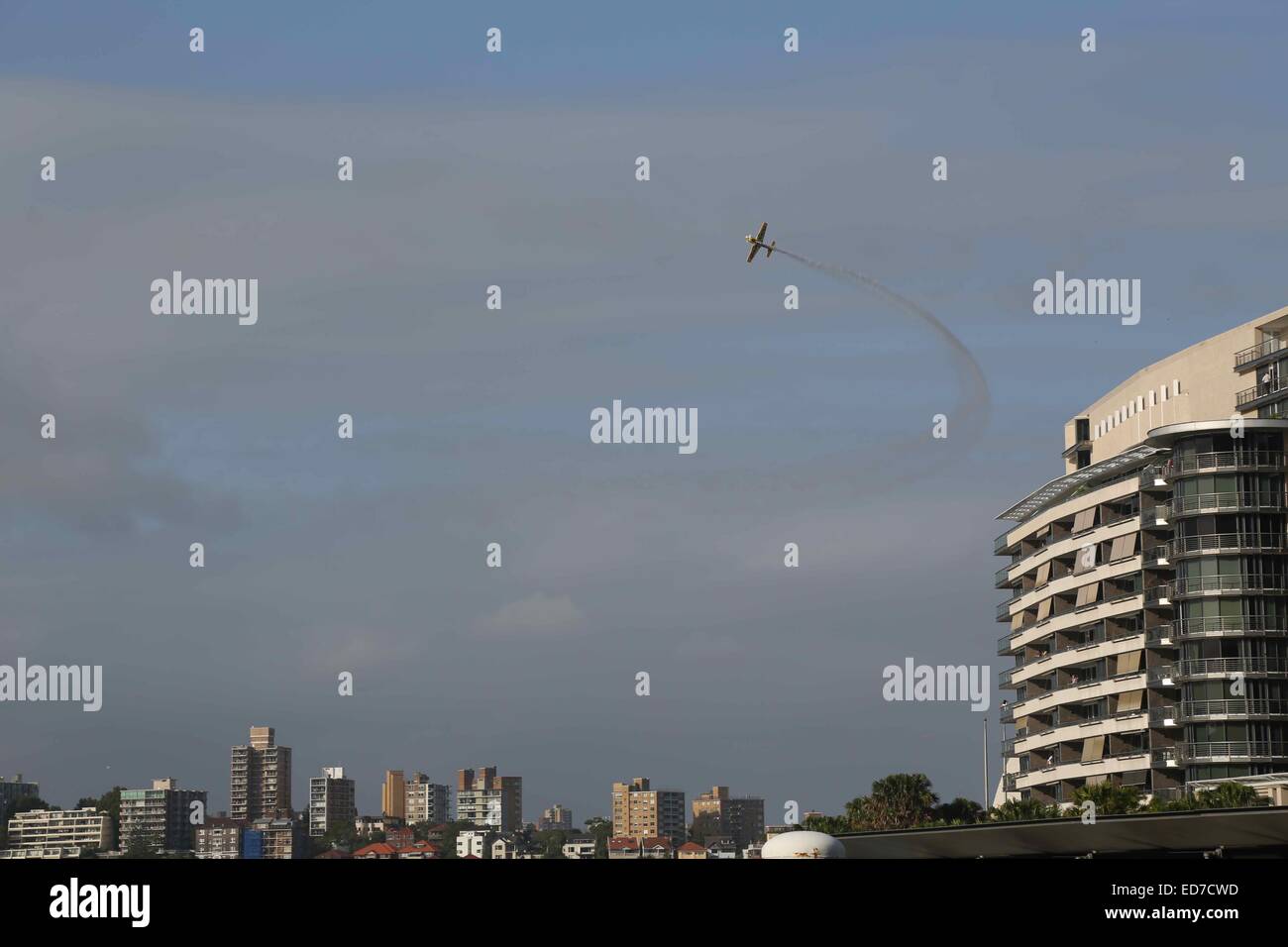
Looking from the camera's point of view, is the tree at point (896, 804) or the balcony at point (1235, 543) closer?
the balcony at point (1235, 543)

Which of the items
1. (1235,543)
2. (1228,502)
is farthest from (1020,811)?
(1228,502)

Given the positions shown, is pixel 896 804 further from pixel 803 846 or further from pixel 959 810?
pixel 803 846

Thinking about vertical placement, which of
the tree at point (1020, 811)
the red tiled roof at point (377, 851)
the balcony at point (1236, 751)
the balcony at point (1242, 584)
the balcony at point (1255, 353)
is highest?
the balcony at point (1255, 353)

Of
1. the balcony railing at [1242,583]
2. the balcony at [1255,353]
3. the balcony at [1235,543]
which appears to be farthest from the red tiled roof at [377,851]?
the balcony at [1255,353]

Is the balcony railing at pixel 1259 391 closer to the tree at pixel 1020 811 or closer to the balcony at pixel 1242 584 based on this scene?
the balcony at pixel 1242 584
